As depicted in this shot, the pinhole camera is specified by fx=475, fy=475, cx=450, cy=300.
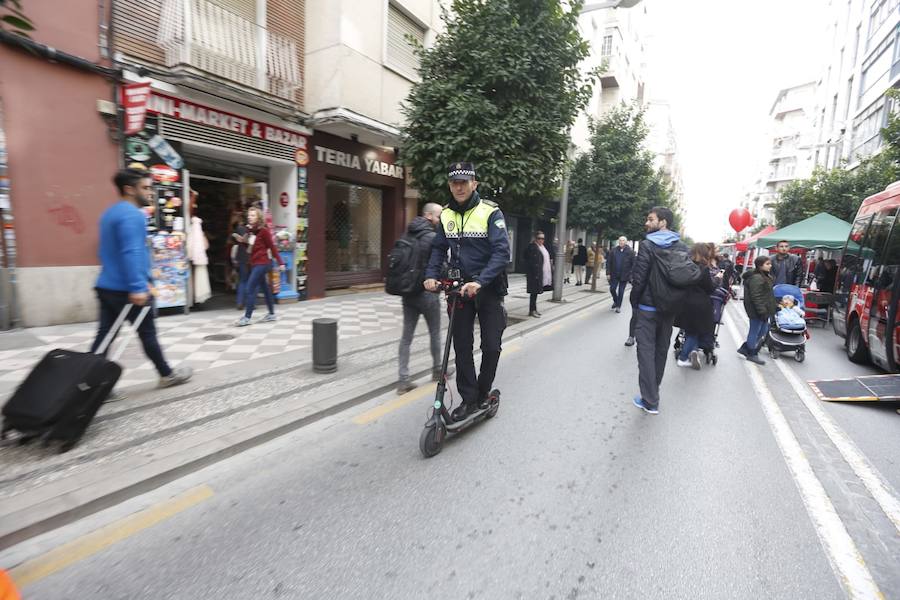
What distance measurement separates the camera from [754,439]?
158 inches

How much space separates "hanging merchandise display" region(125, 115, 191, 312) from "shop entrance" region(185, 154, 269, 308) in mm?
1107

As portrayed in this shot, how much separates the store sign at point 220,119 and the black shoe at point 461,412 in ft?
23.7

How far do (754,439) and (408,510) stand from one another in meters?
3.10

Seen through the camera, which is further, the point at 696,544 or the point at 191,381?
the point at 191,381

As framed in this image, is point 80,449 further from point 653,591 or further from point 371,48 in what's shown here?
point 371,48

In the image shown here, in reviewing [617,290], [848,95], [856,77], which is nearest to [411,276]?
[617,290]

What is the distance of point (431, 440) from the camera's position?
338 cm

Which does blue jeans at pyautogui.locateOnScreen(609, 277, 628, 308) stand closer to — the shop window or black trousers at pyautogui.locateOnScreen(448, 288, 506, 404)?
the shop window

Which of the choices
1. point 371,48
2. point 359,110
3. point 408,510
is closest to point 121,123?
point 359,110

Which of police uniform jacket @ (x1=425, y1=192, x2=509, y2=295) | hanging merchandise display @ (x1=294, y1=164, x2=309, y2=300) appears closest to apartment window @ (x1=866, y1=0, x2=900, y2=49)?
hanging merchandise display @ (x1=294, y1=164, x2=309, y2=300)

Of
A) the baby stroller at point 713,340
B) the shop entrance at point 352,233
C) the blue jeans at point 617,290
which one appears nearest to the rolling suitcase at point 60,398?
the baby stroller at point 713,340

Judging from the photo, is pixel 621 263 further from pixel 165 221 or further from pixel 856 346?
pixel 165 221

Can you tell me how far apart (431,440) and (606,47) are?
105 ft

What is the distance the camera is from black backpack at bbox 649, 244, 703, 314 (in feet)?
14.1
